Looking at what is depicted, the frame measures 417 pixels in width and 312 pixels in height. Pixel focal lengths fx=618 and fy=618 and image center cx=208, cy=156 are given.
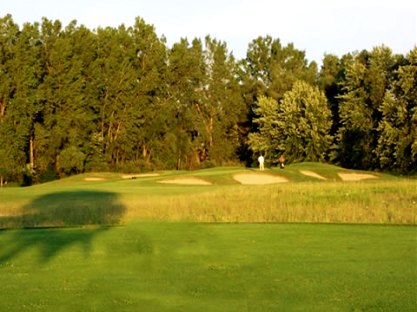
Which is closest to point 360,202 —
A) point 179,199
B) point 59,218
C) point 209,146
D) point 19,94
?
Result: point 179,199

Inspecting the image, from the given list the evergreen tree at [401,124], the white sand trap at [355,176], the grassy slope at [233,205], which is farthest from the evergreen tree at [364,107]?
the grassy slope at [233,205]

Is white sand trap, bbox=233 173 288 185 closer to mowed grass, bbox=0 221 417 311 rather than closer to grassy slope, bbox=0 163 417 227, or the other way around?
grassy slope, bbox=0 163 417 227

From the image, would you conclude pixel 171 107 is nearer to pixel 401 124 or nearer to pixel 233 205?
pixel 401 124

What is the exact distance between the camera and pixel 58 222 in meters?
19.0

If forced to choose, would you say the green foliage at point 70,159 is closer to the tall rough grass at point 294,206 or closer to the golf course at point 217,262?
the tall rough grass at point 294,206

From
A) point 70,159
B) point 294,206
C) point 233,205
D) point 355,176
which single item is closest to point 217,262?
point 233,205

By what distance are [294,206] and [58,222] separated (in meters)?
8.23

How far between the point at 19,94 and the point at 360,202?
3904 centimetres

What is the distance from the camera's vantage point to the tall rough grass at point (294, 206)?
18.1 meters

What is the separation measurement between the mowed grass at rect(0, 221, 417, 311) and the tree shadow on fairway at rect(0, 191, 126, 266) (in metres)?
0.05

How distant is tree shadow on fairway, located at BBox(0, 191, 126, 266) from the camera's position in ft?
39.4

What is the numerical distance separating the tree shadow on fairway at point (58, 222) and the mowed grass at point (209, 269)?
54 mm

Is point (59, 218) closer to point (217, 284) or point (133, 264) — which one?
point (133, 264)

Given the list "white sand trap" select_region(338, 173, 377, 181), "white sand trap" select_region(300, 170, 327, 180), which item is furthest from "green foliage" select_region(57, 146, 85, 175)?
"white sand trap" select_region(338, 173, 377, 181)
